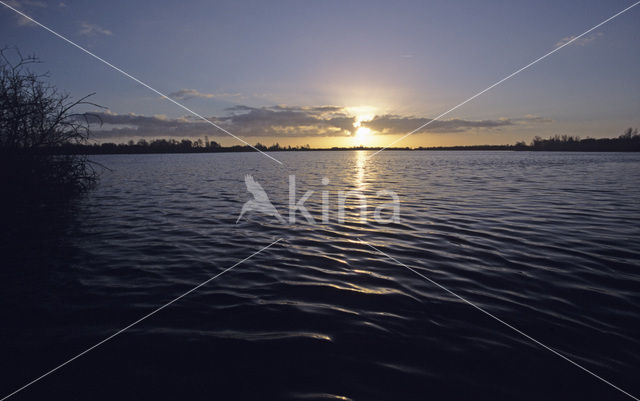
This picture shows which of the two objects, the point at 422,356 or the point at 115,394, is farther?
the point at 422,356

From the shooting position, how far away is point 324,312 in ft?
18.0

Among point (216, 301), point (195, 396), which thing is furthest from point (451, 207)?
point (195, 396)

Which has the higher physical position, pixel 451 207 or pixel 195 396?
pixel 451 207

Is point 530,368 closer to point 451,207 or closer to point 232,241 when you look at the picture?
point 232,241

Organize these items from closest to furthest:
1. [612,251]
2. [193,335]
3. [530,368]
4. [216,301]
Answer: [530,368], [193,335], [216,301], [612,251]

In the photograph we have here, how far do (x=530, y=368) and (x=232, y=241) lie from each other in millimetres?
8348

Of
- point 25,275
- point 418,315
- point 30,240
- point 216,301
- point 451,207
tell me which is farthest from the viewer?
point 451,207

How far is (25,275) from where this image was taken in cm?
707

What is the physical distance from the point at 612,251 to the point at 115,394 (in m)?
11.7

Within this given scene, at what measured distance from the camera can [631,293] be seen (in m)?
6.02

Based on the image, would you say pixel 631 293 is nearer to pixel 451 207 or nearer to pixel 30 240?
pixel 451 207

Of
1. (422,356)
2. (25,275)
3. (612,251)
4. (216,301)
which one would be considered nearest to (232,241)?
(216,301)

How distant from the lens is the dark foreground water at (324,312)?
376 cm

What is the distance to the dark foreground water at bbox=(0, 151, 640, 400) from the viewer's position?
3.76 m
